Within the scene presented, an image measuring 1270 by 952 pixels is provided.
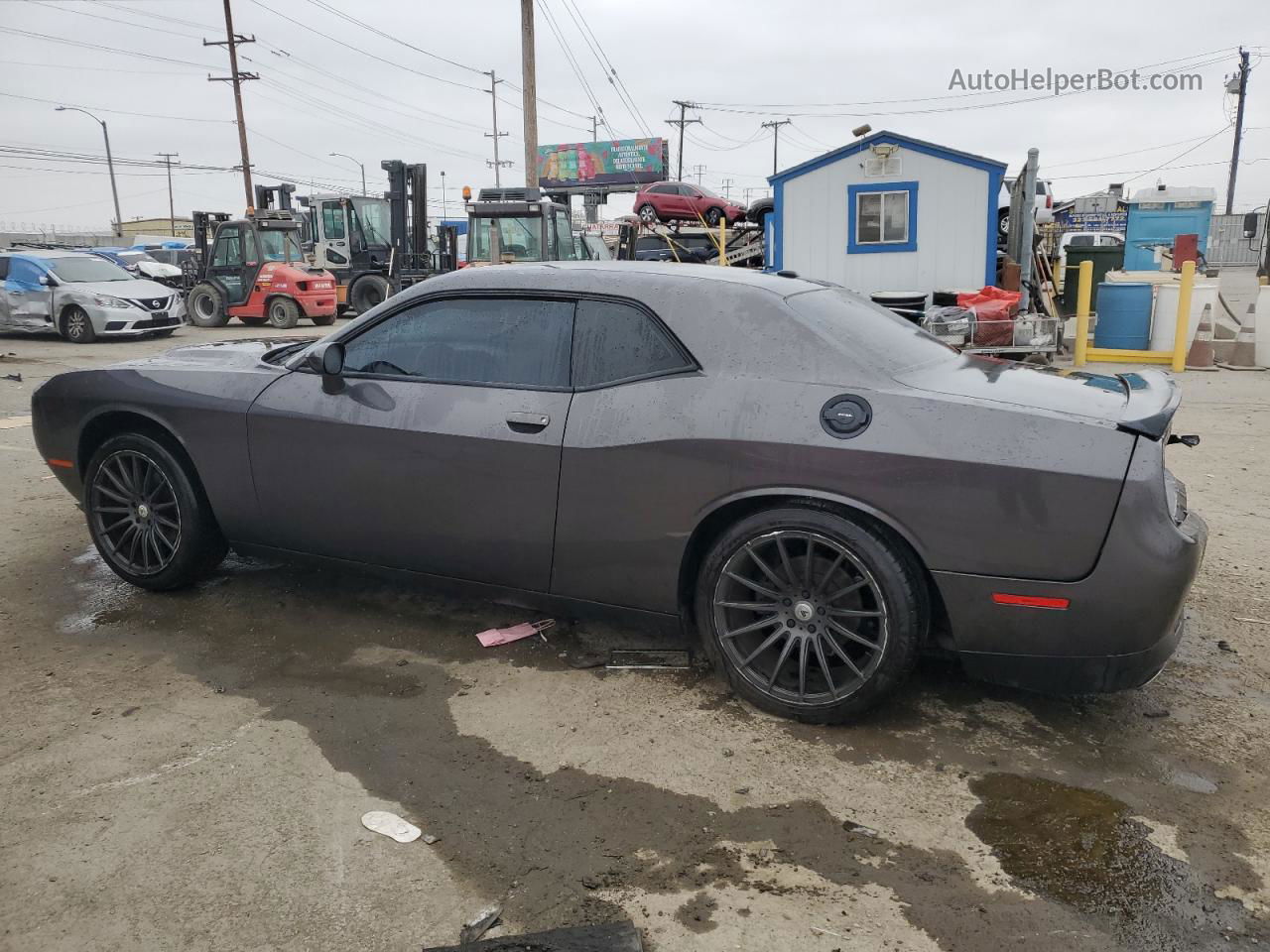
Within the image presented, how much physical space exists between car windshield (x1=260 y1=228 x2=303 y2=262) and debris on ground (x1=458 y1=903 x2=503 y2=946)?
1939 centimetres

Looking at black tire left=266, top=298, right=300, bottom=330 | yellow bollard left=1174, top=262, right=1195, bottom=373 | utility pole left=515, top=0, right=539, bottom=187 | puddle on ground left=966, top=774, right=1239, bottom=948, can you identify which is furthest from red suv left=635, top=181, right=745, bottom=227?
puddle on ground left=966, top=774, right=1239, bottom=948

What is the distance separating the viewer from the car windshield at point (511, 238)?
18.1 metres

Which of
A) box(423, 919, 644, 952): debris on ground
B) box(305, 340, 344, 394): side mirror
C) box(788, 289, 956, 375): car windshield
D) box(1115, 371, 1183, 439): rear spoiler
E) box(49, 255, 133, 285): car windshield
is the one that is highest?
box(49, 255, 133, 285): car windshield

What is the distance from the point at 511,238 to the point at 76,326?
7973 mm

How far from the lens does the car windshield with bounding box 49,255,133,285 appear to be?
17.1 m

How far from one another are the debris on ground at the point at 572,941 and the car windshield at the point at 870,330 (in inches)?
76.7

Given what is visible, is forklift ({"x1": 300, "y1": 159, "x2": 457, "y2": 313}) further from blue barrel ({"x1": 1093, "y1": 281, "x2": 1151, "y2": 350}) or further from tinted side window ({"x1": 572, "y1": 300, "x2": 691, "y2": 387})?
tinted side window ({"x1": 572, "y1": 300, "x2": 691, "y2": 387})

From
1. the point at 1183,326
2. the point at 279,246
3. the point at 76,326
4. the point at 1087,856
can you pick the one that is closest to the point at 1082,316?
the point at 1183,326

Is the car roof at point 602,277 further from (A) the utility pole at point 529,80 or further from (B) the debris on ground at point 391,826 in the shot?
(A) the utility pole at point 529,80

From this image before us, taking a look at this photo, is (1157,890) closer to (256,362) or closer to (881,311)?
(881,311)

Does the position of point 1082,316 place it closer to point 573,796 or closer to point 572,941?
point 573,796

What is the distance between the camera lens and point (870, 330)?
139 inches

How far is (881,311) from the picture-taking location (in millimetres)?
4020

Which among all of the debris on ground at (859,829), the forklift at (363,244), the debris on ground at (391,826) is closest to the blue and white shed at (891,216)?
the forklift at (363,244)
